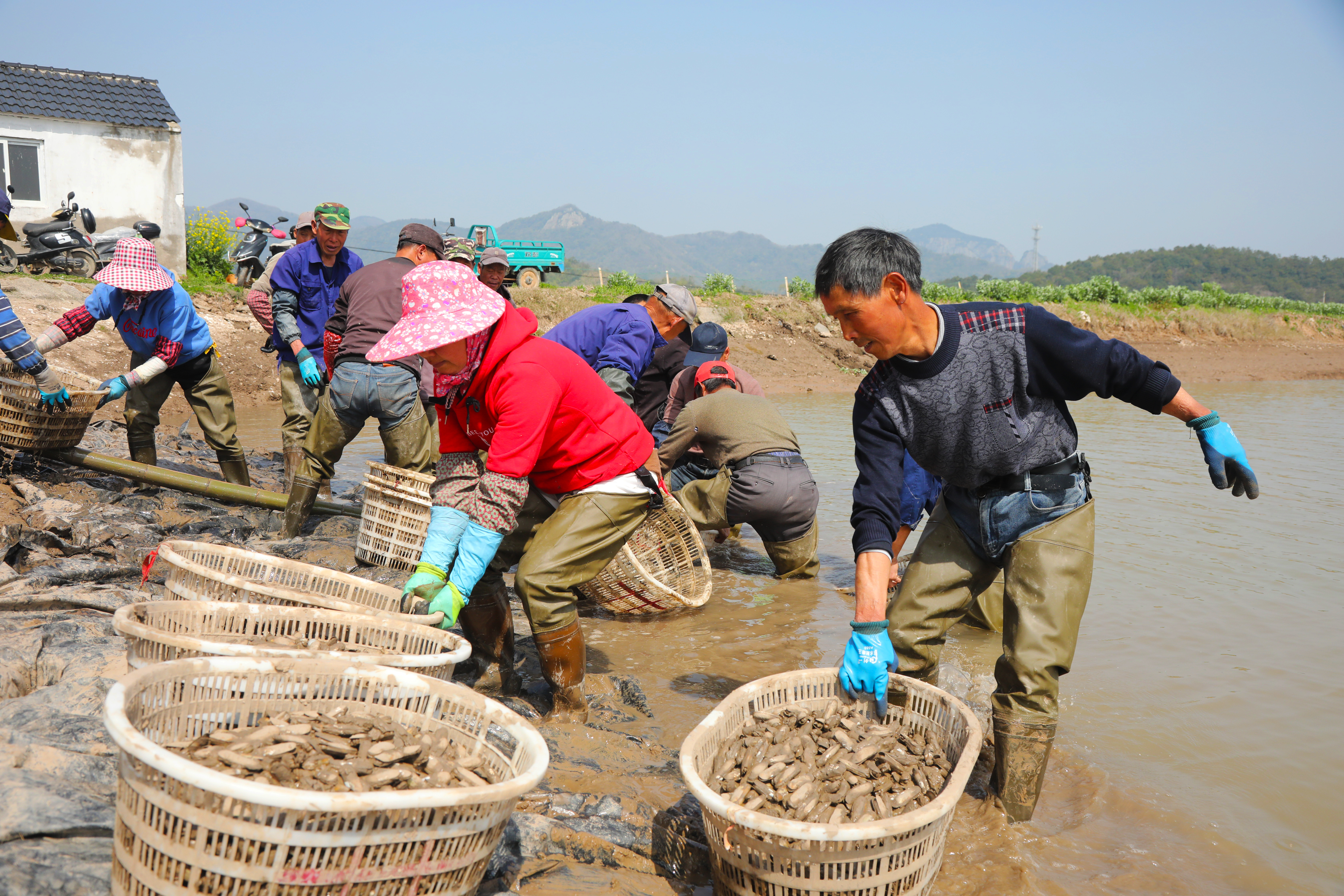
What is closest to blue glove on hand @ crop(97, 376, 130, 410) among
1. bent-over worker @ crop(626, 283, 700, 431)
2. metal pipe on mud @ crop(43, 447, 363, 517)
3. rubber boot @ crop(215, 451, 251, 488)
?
metal pipe on mud @ crop(43, 447, 363, 517)

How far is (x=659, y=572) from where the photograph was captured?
5008mm

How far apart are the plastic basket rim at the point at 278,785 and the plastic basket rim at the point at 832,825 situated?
0.41 m

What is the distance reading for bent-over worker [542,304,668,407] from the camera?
5074 millimetres

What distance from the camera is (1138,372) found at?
8.39 feet

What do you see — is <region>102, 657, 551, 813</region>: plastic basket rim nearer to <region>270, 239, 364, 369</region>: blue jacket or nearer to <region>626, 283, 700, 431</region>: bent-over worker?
<region>626, 283, 700, 431</region>: bent-over worker

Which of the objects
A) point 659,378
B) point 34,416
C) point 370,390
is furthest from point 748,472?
point 34,416

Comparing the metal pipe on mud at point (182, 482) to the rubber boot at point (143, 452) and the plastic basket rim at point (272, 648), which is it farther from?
the plastic basket rim at point (272, 648)

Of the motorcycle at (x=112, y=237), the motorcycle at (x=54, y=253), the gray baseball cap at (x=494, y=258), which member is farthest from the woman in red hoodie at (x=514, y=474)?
the motorcycle at (x=54, y=253)

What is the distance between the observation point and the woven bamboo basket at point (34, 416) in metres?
5.15

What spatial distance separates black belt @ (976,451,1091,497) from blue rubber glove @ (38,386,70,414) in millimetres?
5341

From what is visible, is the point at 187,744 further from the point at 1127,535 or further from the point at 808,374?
the point at 808,374

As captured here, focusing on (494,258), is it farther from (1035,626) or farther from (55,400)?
(1035,626)

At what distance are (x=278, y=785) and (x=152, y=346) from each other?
494 centimetres

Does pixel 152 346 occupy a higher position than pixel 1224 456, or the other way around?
pixel 1224 456
